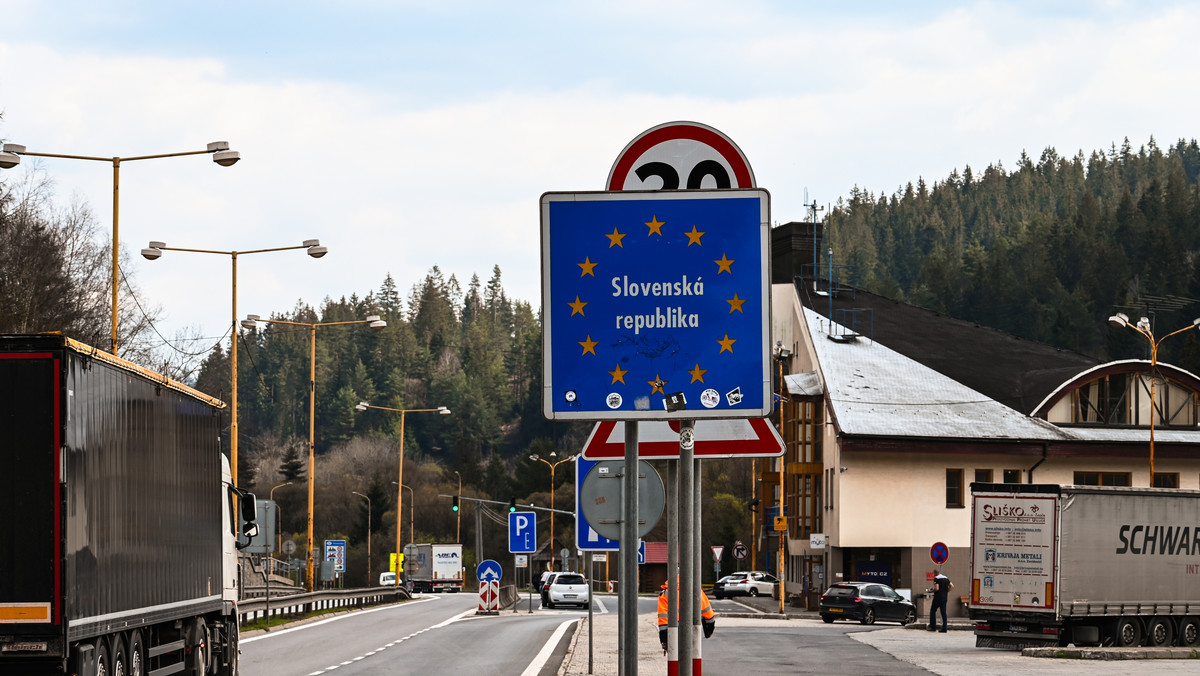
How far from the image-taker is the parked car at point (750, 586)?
78.6m

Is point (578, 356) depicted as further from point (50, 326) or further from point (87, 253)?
point (87, 253)

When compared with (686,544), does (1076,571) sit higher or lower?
lower

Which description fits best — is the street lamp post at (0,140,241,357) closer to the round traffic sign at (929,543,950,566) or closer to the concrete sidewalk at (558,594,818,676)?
the concrete sidewalk at (558,594,818,676)

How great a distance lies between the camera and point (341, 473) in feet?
520

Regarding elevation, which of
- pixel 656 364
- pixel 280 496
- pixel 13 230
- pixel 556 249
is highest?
pixel 13 230

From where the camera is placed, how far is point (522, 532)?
134 ft

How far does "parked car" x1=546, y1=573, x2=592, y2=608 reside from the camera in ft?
205

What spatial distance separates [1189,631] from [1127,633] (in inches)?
75.7

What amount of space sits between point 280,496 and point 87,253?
318 ft

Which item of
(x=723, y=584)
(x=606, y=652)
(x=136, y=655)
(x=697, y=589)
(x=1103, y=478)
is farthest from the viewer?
(x=723, y=584)

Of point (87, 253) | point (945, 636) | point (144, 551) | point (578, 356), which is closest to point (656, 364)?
point (578, 356)

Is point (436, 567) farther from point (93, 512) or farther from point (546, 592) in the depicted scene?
point (93, 512)

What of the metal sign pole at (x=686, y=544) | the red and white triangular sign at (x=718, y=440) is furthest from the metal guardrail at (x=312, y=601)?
the metal sign pole at (x=686, y=544)

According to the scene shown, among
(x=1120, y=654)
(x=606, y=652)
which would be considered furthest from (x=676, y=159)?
(x=1120, y=654)
